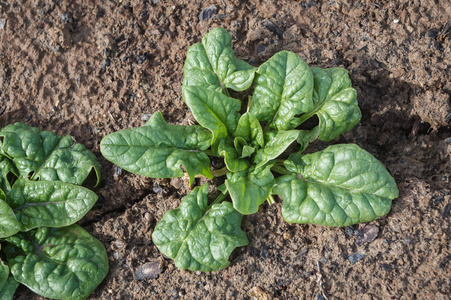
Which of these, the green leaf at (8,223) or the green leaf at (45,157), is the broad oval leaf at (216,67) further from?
the green leaf at (8,223)

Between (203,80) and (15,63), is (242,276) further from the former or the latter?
(15,63)

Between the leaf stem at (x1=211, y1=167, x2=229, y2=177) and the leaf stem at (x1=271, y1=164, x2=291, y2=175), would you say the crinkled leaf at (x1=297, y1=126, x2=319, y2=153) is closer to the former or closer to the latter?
the leaf stem at (x1=271, y1=164, x2=291, y2=175)

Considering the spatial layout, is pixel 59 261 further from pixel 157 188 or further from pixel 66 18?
pixel 66 18

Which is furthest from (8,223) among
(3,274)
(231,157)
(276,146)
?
(276,146)

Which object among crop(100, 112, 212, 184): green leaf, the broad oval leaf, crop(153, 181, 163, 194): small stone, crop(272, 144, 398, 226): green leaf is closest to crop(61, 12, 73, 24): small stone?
the broad oval leaf

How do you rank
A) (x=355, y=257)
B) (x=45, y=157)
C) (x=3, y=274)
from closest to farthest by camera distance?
(x=355, y=257)
(x=3, y=274)
(x=45, y=157)

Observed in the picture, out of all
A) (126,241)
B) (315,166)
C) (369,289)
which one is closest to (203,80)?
(315,166)

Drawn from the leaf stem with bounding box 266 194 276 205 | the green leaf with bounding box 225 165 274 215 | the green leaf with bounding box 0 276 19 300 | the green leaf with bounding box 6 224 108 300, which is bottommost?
the green leaf with bounding box 0 276 19 300
